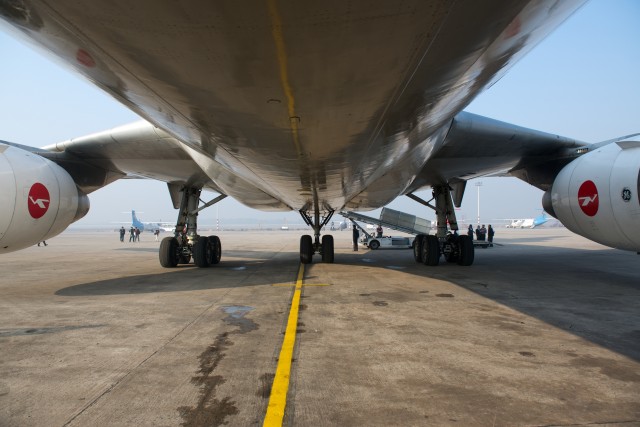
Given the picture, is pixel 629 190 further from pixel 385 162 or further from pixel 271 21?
pixel 271 21

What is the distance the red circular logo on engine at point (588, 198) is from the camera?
6.59m

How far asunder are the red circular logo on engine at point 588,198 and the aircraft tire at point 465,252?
431 centimetres

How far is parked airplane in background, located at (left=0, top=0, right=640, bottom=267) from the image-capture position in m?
1.91

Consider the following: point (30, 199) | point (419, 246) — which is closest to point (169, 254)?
point (30, 199)

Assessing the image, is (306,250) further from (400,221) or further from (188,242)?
(400,221)

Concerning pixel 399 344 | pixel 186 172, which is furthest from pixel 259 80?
pixel 186 172

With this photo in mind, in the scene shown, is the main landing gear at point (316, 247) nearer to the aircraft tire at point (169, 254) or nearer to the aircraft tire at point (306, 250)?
the aircraft tire at point (306, 250)

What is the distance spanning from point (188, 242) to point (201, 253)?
73 cm

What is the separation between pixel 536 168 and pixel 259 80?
958 cm

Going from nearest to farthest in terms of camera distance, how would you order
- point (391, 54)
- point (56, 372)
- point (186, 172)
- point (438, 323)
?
point (391, 54) → point (56, 372) → point (438, 323) → point (186, 172)

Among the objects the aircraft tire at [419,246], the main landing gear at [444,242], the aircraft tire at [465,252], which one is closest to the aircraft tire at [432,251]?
the main landing gear at [444,242]

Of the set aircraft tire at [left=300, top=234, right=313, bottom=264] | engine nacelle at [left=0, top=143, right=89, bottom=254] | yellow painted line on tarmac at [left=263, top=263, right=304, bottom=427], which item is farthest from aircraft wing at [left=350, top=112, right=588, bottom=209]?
engine nacelle at [left=0, top=143, right=89, bottom=254]

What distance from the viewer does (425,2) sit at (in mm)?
1850

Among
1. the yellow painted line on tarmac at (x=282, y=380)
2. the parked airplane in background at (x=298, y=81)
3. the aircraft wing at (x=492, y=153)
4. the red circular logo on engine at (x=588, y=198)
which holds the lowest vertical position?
the yellow painted line on tarmac at (x=282, y=380)
